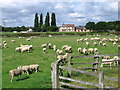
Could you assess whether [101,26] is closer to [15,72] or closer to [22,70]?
[22,70]

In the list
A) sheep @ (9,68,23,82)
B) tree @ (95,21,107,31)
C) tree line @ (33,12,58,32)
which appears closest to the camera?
sheep @ (9,68,23,82)

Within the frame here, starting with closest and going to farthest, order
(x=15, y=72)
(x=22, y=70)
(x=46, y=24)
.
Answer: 1. (x=15, y=72)
2. (x=22, y=70)
3. (x=46, y=24)

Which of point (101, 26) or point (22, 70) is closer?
point (22, 70)

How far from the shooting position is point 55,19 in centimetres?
12781

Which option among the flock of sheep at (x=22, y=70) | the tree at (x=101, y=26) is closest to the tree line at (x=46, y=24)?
the tree at (x=101, y=26)

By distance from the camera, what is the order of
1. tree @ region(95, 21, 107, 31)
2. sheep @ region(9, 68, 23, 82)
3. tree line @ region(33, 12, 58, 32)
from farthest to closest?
tree @ region(95, 21, 107, 31)
tree line @ region(33, 12, 58, 32)
sheep @ region(9, 68, 23, 82)

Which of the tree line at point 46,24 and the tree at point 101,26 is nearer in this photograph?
the tree line at point 46,24

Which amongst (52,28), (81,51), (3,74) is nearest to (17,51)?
(81,51)

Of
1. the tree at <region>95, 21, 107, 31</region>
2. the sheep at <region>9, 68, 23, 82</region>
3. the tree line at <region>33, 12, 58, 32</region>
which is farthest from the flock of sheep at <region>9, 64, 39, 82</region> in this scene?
the tree at <region>95, 21, 107, 31</region>

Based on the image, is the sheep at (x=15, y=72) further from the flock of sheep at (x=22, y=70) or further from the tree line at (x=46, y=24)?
the tree line at (x=46, y=24)

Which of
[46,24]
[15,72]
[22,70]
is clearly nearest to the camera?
[15,72]

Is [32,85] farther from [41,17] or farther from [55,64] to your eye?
[41,17]

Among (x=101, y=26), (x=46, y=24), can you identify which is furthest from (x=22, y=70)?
(x=101, y=26)

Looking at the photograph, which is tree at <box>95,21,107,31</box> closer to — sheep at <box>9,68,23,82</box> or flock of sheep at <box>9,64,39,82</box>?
flock of sheep at <box>9,64,39,82</box>
